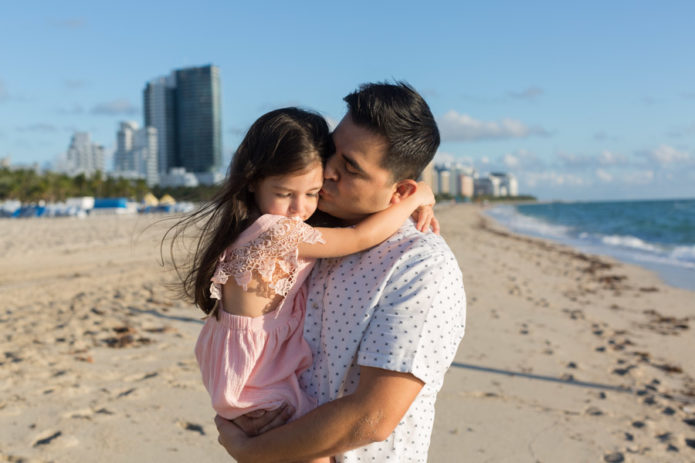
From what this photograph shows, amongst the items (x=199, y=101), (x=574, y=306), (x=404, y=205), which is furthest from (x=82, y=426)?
(x=199, y=101)

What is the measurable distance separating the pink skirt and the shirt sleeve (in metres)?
0.26

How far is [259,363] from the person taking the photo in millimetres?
1560

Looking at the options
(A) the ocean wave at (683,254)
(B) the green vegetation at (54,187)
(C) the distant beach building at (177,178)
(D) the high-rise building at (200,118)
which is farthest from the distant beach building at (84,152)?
(A) the ocean wave at (683,254)

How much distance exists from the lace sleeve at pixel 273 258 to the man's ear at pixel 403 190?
11.0 inches

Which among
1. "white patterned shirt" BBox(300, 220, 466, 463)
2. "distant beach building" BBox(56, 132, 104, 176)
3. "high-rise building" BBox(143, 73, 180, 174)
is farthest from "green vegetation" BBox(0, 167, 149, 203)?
"distant beach building" BBox(56, 132, 104, 176)

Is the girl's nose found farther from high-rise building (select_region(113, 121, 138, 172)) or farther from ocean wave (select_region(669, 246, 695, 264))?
high-rise building (select_region(113, 121, 138, 172))

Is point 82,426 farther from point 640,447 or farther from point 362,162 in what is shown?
point 640,447

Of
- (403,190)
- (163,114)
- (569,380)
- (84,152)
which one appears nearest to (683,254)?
(569,380)

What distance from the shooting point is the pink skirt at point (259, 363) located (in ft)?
4.99

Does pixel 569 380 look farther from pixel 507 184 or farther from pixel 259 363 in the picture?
pixel 507 184

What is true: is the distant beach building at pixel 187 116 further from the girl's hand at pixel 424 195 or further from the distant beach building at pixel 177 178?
the girl's hand at pixel 424 195

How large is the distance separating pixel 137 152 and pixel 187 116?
1012 inches

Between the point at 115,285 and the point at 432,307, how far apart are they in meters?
8.90

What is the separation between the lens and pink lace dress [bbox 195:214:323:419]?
1530mm
